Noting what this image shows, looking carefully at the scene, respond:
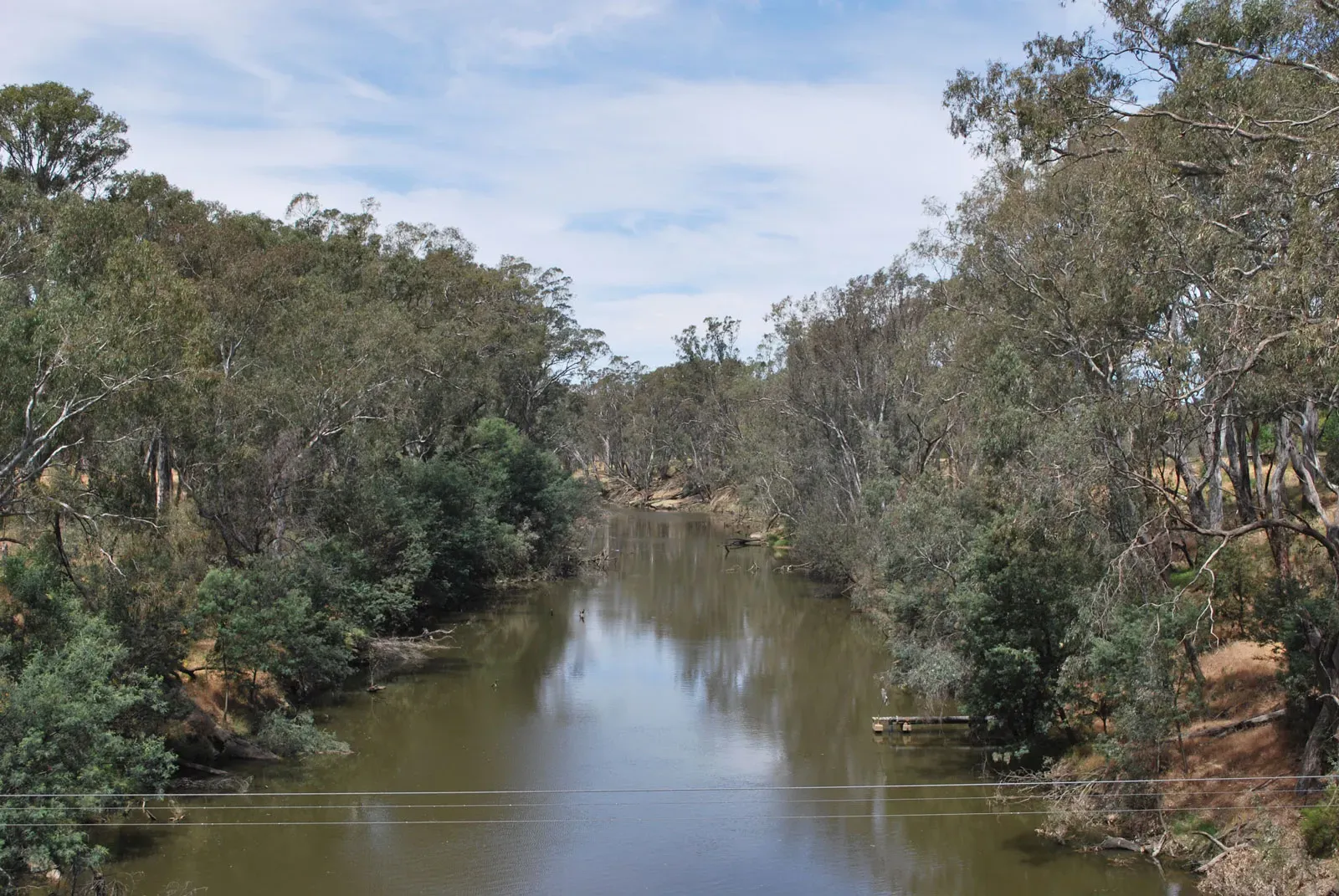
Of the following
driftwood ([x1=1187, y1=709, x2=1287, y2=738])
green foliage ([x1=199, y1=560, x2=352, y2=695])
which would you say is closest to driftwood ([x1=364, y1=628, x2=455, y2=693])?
green foliage ([x1=199, y1=560, x2=352, y2=695])

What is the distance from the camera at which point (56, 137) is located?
3055 cm

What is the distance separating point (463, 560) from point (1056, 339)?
914 inches

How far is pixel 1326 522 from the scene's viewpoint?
14.3m

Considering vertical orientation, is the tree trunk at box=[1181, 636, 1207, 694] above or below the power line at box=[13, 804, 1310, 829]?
above

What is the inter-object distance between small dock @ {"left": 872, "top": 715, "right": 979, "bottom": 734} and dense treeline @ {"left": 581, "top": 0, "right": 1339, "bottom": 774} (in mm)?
571

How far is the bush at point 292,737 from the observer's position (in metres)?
20.7

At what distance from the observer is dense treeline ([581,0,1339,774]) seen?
45.1ft

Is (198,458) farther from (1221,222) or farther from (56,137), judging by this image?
(1221,222)

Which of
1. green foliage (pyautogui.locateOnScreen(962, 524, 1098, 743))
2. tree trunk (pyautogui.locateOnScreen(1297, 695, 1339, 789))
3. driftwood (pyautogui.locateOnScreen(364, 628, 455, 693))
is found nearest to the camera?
tree trunk (pyautogui.locateOnScreen(1297, 695, 1339, 789))

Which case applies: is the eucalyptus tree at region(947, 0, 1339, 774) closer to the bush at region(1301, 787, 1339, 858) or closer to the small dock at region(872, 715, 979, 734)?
the bush at region(1301, 787, 1339, 858)

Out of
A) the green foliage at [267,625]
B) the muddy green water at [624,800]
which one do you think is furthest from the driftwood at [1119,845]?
the green foliage at [267,625]

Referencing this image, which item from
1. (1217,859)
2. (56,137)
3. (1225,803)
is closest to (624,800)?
(1217,859)

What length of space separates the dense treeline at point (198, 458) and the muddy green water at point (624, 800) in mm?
2089

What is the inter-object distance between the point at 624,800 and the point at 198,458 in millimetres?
11881
